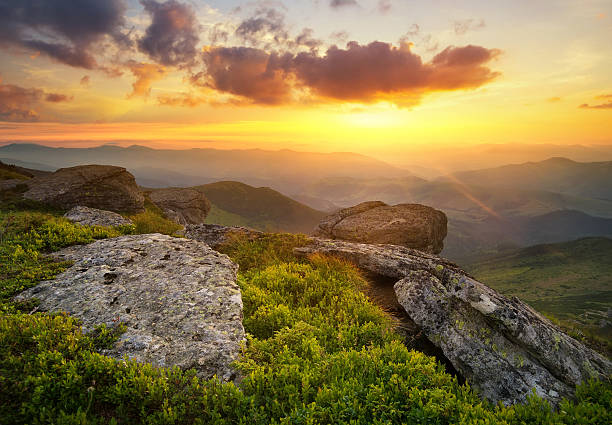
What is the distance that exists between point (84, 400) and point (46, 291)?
4592 mm

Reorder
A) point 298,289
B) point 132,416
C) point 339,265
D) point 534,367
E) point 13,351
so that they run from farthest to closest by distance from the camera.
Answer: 1. point 339,265
2. point 298,289
3. point 534,367
4. point 13,351
5. point 132,416

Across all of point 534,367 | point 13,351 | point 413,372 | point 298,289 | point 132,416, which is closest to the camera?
point 132,416

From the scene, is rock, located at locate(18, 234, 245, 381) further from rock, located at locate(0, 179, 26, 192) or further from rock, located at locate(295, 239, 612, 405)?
Answer: rock, located at locate(0, 179, 26, 192)

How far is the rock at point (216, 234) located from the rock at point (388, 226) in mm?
8204

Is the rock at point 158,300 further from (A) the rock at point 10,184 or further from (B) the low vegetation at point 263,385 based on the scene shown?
(A) the rock at point 10,184

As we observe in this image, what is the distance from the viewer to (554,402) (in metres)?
6.71

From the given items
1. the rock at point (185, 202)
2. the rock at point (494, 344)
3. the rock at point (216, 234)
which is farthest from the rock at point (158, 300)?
the rock at point (185, 202)

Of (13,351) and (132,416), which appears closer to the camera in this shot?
(132,416)

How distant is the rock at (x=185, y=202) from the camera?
147 ft

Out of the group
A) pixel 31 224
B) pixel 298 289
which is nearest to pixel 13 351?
pixel 298 289

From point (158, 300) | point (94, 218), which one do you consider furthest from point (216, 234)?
point (158, 300)

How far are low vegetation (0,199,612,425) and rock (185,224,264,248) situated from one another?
750 centimetres

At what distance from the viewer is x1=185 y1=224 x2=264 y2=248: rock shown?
50.6 ft

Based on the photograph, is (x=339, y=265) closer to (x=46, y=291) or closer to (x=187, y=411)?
(x=187, y=411)
